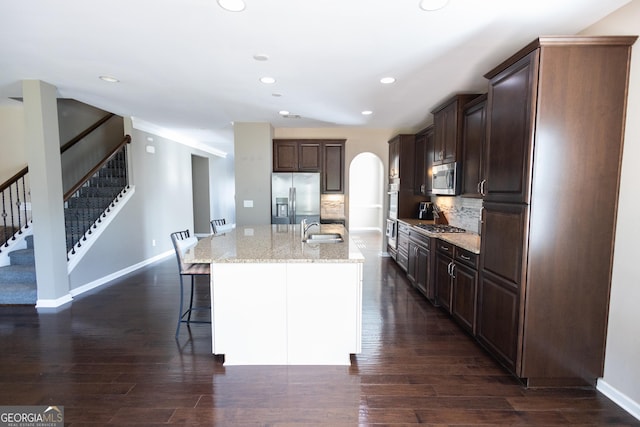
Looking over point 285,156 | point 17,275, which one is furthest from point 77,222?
point 285,156

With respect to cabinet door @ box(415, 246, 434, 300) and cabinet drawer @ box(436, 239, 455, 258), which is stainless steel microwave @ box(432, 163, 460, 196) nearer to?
cabinet drawer @ box(436, 239, 455, 258)

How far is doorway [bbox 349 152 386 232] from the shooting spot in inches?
404

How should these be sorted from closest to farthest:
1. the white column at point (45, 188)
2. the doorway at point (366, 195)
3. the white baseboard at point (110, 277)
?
the white column at point (45, 188), the white baseboard at point (110, 277), the doorway at point (366, 195)

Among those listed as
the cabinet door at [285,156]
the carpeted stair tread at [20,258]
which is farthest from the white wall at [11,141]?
the cabinet door at [285,156]

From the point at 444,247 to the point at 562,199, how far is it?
1.42 m

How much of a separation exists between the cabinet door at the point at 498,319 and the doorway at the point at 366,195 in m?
7.76

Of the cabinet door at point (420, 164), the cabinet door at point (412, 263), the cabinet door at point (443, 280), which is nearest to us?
the cabinet door at point (443, 280)

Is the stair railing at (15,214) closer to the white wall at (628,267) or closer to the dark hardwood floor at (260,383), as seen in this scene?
the dark hardwood floor at (260,383)

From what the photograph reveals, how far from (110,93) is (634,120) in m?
4.99

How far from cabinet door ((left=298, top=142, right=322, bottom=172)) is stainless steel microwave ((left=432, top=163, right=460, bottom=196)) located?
223 centimetres

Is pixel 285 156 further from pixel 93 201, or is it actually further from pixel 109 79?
pixel 93 201

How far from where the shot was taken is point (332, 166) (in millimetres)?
5715

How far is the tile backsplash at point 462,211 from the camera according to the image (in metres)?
3.73

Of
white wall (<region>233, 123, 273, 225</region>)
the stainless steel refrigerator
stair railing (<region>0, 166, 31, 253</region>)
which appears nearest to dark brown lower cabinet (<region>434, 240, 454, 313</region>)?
the stainless steel refrigerator
